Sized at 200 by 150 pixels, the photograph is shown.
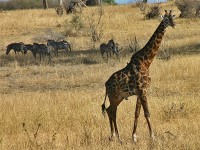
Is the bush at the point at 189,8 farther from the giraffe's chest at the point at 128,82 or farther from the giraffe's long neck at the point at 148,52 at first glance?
the giraffe's chest at the point at 128,82

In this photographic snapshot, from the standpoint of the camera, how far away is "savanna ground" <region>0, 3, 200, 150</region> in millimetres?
8820

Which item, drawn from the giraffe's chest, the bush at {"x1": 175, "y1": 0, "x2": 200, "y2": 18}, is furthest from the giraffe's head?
the bush at {"x1": 175, "y1": 0, "x2": 200, "y2": 18}

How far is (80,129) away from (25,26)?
27.9 metres

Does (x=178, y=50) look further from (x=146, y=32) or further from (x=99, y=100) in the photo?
(x=99, y=100)

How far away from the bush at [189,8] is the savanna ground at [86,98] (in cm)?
547

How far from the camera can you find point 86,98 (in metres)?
12.9

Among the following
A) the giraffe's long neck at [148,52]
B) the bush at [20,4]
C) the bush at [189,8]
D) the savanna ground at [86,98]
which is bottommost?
the bush at [20,4]

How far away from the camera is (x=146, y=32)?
3186cm

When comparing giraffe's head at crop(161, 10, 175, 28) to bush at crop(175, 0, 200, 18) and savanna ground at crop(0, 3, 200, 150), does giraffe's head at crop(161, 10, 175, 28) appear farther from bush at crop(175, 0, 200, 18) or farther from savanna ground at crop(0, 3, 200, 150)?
bush at crop(175, 0, 200, 18)

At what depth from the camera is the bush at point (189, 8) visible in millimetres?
38688

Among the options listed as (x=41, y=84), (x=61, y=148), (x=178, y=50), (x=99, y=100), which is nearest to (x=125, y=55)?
(x=178, y=50)

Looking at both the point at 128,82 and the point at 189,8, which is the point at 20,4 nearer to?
the point at 189,8

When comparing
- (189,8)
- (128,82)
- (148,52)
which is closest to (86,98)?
(148,52)

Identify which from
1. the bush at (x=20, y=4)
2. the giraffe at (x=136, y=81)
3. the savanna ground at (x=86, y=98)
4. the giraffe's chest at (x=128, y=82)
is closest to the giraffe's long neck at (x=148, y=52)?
the giraffe at (x=136, y=81)
